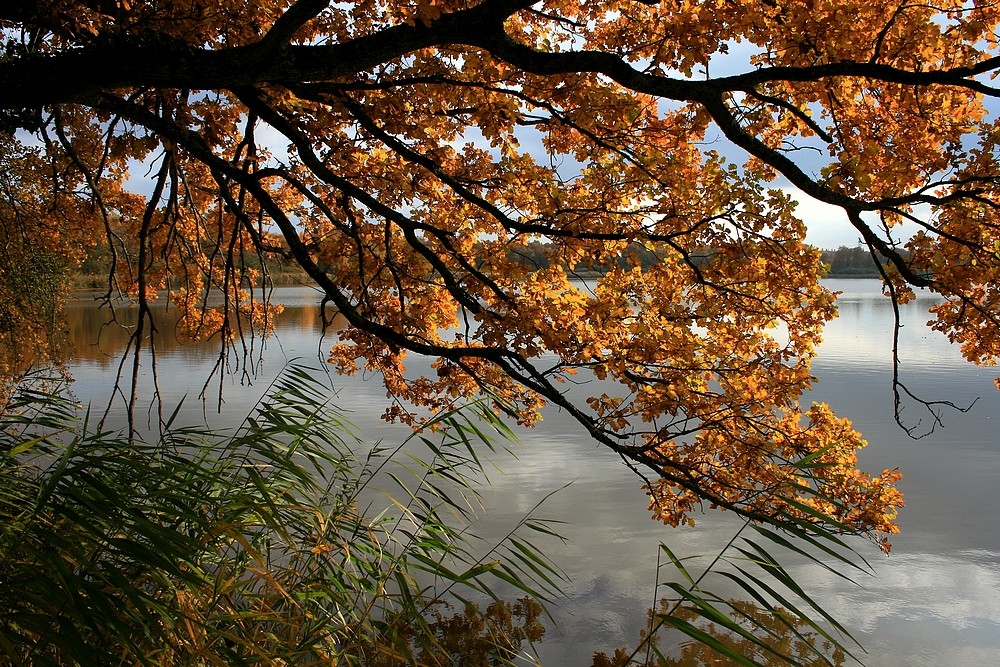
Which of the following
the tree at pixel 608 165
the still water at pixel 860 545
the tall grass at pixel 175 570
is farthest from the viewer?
the still water at pixel 860 545

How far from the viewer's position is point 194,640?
2697 millimetres

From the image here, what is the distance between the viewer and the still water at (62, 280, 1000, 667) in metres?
6.03

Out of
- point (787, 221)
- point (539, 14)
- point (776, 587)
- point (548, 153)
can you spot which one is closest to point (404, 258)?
point (548, 153)

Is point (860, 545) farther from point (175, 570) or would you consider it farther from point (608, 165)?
point (175, 570)

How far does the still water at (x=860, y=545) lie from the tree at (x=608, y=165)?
31.9 inches

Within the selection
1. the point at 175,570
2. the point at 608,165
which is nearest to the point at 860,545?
the point at 608,165

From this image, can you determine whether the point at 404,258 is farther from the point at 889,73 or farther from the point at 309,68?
the point at 889,73

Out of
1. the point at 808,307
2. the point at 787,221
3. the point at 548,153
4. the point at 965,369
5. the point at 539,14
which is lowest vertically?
the point at 965,369

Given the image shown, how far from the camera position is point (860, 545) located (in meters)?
8.15

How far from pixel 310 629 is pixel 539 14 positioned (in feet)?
14.4

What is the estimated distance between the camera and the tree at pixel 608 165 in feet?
11.6

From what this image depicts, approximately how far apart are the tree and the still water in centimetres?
81

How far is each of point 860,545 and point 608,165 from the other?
19.2 ft

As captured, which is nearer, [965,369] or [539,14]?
[539,14]
